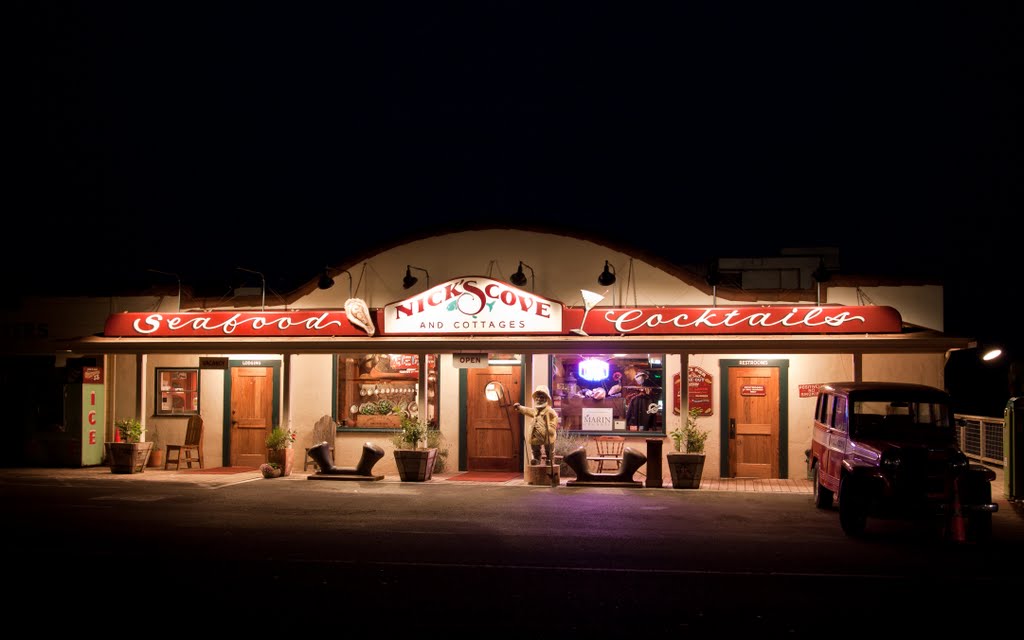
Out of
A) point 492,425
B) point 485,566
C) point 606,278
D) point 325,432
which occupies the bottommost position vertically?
point 485,566

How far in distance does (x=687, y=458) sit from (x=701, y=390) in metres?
2.26

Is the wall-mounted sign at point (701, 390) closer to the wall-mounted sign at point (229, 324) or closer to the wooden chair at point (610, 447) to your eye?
the wooden chair at point (610, 447)

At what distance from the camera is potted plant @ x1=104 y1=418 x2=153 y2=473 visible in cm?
1916

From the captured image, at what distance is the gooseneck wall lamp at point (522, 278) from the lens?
734 inches

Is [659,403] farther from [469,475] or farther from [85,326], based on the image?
[85,326]

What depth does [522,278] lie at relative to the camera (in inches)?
736

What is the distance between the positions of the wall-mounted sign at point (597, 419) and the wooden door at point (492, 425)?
1.49 m

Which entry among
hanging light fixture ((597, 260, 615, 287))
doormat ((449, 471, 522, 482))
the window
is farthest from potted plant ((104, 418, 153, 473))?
hanging light fixture ((597, 260, 615, 287))

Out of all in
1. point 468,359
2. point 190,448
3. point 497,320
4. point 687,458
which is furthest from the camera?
point 190,448

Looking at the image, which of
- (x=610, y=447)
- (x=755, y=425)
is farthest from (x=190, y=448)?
(x=755, y=425)

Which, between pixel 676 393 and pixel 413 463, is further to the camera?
pixel 676 393

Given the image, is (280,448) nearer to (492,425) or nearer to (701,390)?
(492,425)

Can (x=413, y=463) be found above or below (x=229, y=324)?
below

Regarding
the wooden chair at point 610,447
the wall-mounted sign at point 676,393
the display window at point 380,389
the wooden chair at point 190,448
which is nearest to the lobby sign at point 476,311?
the display window at point 380,389
